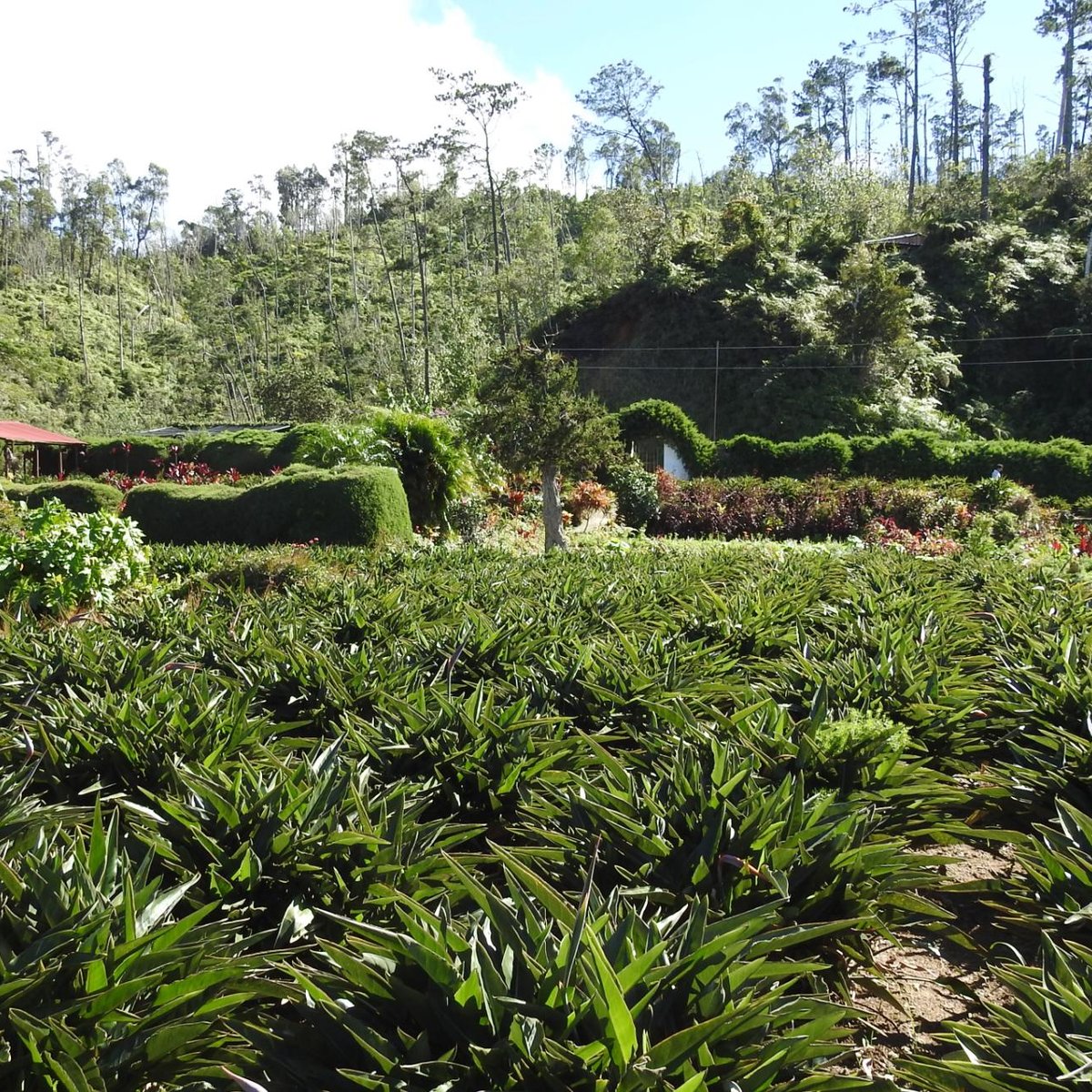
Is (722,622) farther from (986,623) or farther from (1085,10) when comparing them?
(1085,10)

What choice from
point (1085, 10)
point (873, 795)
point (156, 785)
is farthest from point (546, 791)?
point (1085, 10)

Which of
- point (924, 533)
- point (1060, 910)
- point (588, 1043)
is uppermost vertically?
point (588, 1043)

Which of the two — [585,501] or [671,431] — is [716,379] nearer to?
[671,431]

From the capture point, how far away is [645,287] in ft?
135

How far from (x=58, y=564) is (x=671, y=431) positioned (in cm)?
2117

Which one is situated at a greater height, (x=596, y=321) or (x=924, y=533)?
(x=596, y=321)

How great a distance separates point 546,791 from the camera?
2639 mm

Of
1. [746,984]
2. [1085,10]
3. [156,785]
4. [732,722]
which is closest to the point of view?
[746,984]

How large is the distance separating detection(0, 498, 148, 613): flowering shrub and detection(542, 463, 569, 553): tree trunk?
740 cm

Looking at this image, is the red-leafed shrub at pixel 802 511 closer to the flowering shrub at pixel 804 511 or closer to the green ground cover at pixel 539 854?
the flowering shrub at pixel 804 511

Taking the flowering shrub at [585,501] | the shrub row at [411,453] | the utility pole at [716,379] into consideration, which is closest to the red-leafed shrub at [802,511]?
the flowering shrub at [585,501]

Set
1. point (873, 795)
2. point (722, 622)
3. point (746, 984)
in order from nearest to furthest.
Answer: point (746, 984), point (873, 795), point (722, 622)

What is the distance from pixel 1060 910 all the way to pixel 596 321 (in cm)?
4252

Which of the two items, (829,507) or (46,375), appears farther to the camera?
(46,375)
